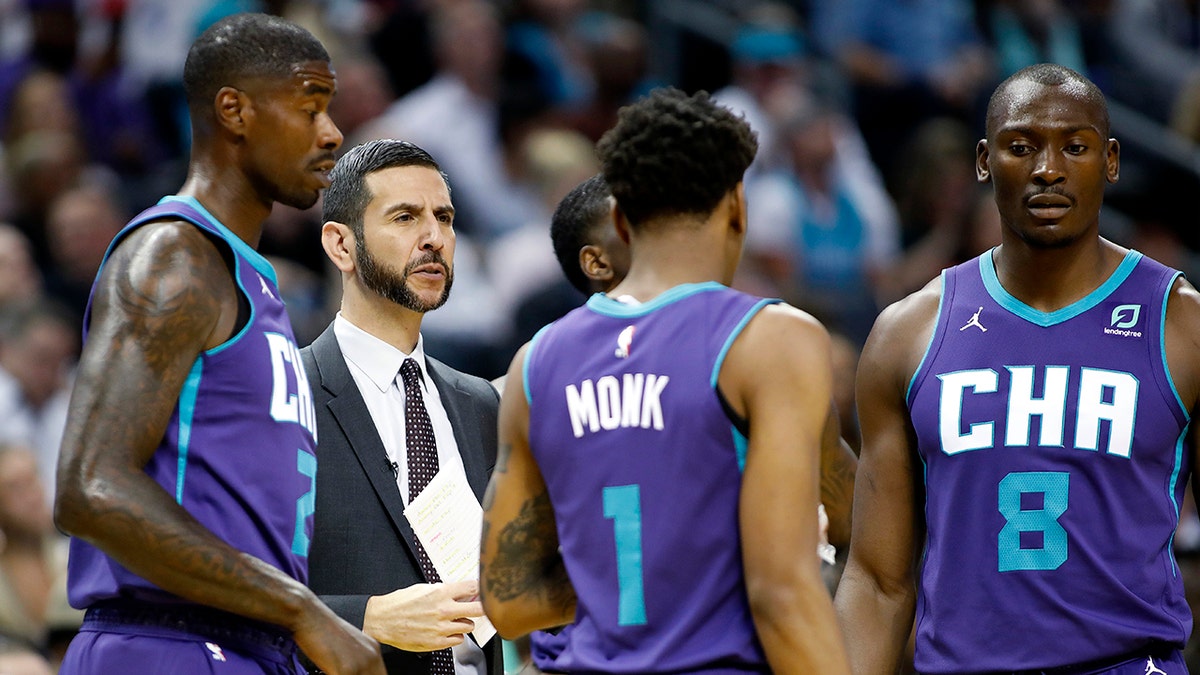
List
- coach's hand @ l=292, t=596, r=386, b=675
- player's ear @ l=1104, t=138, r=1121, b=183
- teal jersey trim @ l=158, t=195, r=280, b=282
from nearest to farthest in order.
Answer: coach's hand @ l=292, t=596, r=386, b=675 < teal jersey trim @ l=158, t=195, r=280, b=282 < player's ear @ l=1104, t=138, r=1121, b=183

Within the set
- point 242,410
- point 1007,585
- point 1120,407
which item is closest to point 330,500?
point 242,410

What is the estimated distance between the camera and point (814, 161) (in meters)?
10.3

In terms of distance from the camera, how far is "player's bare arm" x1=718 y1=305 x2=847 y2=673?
300 cm

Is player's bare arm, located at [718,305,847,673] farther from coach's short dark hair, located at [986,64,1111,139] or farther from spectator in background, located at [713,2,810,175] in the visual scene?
spectator in background, located at [713,2,810,175]

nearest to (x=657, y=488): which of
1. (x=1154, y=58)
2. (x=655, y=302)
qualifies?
(x=655, y=302)

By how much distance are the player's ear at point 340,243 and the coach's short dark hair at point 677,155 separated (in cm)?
161

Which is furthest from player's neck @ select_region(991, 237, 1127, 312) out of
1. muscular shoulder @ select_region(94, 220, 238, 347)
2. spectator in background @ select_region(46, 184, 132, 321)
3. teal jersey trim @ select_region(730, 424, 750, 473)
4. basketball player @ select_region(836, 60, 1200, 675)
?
spectator in background @ select_region(46, 184, 132, 321)

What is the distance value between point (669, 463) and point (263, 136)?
4.47ft

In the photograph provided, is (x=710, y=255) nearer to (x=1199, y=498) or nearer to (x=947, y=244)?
(x=1199, y=498)

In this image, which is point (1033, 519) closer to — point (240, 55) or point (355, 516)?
point (355, 516)

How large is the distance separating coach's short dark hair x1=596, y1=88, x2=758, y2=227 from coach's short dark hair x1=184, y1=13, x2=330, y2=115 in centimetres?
100

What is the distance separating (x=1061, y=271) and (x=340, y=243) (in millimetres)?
2019

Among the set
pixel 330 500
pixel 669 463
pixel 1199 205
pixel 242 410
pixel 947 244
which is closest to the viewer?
pixel 669 463

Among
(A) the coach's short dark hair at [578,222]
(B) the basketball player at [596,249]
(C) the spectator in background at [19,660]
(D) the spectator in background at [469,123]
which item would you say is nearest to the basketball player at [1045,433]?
(B) the basketball player at [596,249]
